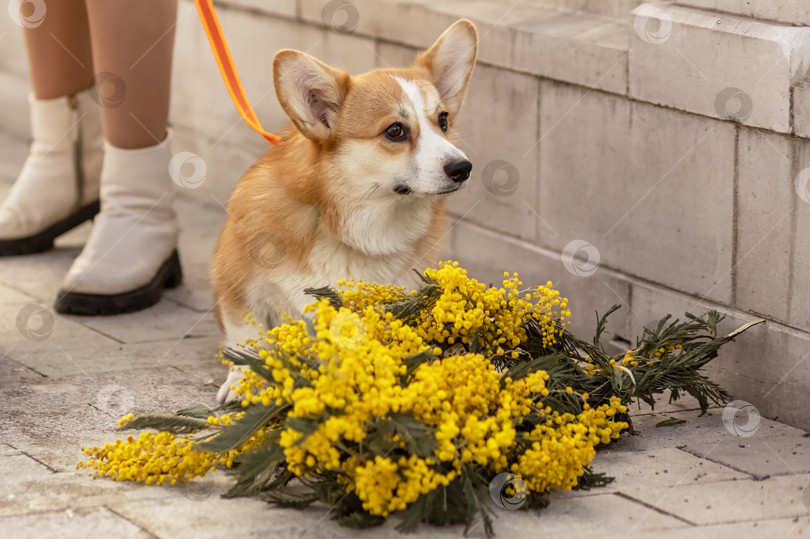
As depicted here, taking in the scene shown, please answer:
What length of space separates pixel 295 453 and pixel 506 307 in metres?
0.88

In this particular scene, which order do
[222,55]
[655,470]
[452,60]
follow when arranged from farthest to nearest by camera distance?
[222,55], [452,60], [655,470]

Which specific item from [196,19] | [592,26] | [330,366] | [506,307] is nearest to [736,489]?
[506,307]

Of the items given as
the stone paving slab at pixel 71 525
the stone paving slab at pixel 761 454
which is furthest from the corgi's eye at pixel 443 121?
the stone paving slab at pixel 71 525

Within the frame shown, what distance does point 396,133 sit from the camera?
3291 millimetres

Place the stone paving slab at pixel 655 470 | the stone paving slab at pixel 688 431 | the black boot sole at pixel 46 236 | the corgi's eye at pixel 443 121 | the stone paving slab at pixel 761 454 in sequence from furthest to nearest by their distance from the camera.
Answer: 1. the black boot sole at pixel 46 236
2. the corgi's eye at pixel 443 121
3. the stone paving slab at pixel 688 431
4. the stone paving slab at pixel 761 454
5. the stone paving slab at pixel 655 470

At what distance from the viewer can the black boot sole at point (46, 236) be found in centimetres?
488

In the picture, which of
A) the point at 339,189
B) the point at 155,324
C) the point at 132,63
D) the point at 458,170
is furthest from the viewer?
the point at 155,324

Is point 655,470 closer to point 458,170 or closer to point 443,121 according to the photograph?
point 458,170

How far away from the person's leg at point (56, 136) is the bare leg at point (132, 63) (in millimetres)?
440

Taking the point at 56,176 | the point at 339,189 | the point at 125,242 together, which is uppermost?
the point at 339,189

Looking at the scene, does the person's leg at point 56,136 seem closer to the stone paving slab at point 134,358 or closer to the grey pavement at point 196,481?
the grey pavement at point 196,481

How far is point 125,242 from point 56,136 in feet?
2.29

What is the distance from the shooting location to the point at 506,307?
314cm

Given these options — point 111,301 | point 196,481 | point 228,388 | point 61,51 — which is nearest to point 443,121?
point 228,388
